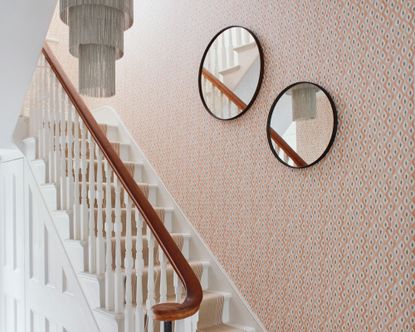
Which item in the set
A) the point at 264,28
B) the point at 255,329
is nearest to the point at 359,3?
the point at 264,28

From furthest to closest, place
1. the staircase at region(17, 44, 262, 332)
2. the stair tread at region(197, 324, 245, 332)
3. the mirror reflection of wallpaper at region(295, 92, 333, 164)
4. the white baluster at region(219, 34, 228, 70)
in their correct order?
the white baluster at region(219, 34, 228, 70) → the stair tread at region(197, 324, 245, 332) → the mirror reflection of wallpaper at region(295, 92, 333, 164) → the staircase at region(17, 44, 262, 332)

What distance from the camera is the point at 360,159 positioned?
2.57 metres

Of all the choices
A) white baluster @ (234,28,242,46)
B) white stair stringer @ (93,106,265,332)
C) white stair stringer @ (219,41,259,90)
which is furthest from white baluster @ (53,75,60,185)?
white baluster @ (234,28,242,46)

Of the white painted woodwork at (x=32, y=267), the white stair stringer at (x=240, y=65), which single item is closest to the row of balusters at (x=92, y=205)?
the white painted woodwork at (x=32, y=267)

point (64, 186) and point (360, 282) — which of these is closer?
point (360, 282)

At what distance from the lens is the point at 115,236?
283cm

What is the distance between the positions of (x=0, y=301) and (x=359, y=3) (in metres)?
3.99

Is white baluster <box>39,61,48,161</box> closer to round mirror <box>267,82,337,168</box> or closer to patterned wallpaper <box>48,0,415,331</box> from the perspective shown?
patterned wallpaper <box>48,0,415,331</box>

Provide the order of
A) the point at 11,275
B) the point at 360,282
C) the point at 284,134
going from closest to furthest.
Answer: the point at 360,282
the point at 284,134
the point at 11,275

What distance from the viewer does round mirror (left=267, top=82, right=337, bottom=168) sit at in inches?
108

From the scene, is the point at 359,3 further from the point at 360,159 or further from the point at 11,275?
the point at 11,275

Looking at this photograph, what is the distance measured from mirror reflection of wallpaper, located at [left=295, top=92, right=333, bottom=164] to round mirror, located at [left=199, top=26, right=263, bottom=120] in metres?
0.52

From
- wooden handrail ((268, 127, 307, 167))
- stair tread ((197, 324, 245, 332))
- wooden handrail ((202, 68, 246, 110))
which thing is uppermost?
wooden handrail ((202, 68, 246, 110))

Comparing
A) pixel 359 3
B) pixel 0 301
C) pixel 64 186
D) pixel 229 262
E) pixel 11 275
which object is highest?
pixel 359 3
